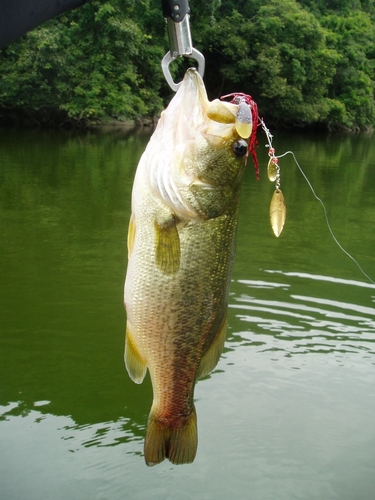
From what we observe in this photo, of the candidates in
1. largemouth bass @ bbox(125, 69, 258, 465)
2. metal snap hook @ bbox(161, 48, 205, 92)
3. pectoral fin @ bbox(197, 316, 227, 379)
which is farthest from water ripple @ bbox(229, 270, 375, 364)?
metal snap hook @ bbox(161, 48, 205, 92)

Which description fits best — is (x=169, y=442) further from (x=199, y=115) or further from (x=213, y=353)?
(x=199, y=115)

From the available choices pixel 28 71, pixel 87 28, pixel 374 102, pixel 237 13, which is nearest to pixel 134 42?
pixel 87 28

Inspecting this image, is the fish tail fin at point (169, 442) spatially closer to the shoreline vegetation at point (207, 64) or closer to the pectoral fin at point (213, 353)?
the pectoral fin at point (213, 353)

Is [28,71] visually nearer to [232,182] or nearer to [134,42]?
[134,42]

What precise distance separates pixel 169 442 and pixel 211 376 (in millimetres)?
3026

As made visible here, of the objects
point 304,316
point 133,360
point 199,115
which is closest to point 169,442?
point 133,360

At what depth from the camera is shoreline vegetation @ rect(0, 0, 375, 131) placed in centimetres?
2714

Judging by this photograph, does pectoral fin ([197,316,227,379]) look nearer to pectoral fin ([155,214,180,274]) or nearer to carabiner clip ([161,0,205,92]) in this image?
pectoral fin ([155,214,180,274])

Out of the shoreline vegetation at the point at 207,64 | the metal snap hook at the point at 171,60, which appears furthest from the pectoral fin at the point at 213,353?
the shoreline vegetation at the point at 207,64

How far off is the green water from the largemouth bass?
6.46ft

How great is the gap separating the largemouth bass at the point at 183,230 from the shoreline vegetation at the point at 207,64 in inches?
944

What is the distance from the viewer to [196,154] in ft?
6.66

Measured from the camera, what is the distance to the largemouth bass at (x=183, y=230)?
1995 mm

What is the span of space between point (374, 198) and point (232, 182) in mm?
12915
